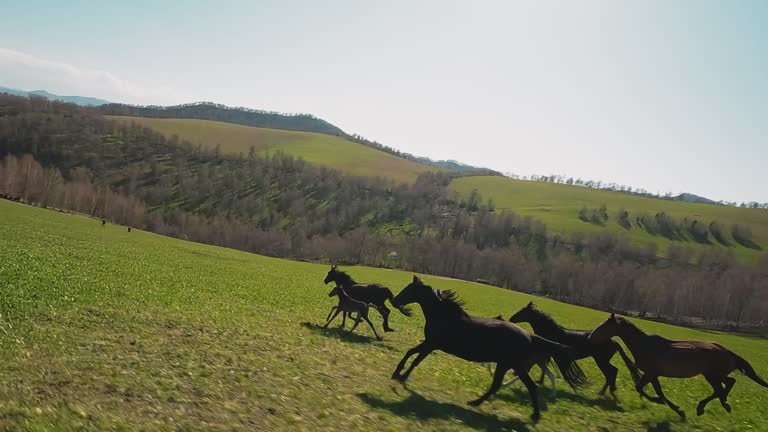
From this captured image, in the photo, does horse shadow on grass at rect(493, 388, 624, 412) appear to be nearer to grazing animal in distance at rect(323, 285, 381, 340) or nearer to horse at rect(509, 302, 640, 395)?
horse at rect(509, 302, 640, 395)

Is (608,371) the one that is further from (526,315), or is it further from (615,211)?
(615,211)

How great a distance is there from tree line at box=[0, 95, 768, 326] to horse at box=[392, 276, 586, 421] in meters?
93.8

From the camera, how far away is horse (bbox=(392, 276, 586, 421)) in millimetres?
12070

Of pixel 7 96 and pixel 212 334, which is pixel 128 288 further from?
pixel 7 96

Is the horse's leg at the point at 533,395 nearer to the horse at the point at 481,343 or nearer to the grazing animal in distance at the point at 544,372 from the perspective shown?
the horse at the point at 481,343

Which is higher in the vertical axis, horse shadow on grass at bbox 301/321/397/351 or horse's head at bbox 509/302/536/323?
horse's head at bbox 509/302/536/323

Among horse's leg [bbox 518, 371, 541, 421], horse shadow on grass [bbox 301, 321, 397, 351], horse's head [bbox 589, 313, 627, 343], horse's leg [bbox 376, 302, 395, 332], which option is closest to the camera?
horse's leg [bbox 518, 371, 541, 421]

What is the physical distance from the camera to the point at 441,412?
11.1 metres

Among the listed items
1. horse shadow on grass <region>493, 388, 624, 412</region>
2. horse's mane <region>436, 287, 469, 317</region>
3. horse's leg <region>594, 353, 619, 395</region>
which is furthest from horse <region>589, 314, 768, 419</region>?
horse's mane <region>436, 287, 469, 317</region>

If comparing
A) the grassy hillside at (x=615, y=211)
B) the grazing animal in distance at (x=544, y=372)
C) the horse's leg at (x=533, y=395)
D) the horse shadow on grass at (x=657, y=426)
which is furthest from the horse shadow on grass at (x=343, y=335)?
the grassy hillside at (x=615, y=211)

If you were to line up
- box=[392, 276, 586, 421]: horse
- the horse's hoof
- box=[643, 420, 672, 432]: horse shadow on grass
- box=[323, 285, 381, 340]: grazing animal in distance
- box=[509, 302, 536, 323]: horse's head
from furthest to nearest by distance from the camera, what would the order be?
box=[323, 285, 381, 340]: grazing animal in distance, box=[509, 302, 536, 323]: horse's head, the horse's hoof, box=[643, 420, 672, 432]: horse shadow on grass, box=[392, 276, 586, 421]: horse

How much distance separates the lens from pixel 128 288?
21531 mm

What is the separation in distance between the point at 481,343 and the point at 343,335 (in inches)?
335

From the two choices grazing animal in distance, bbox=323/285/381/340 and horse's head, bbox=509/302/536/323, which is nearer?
horse's head, bbox=509/302/536/323
